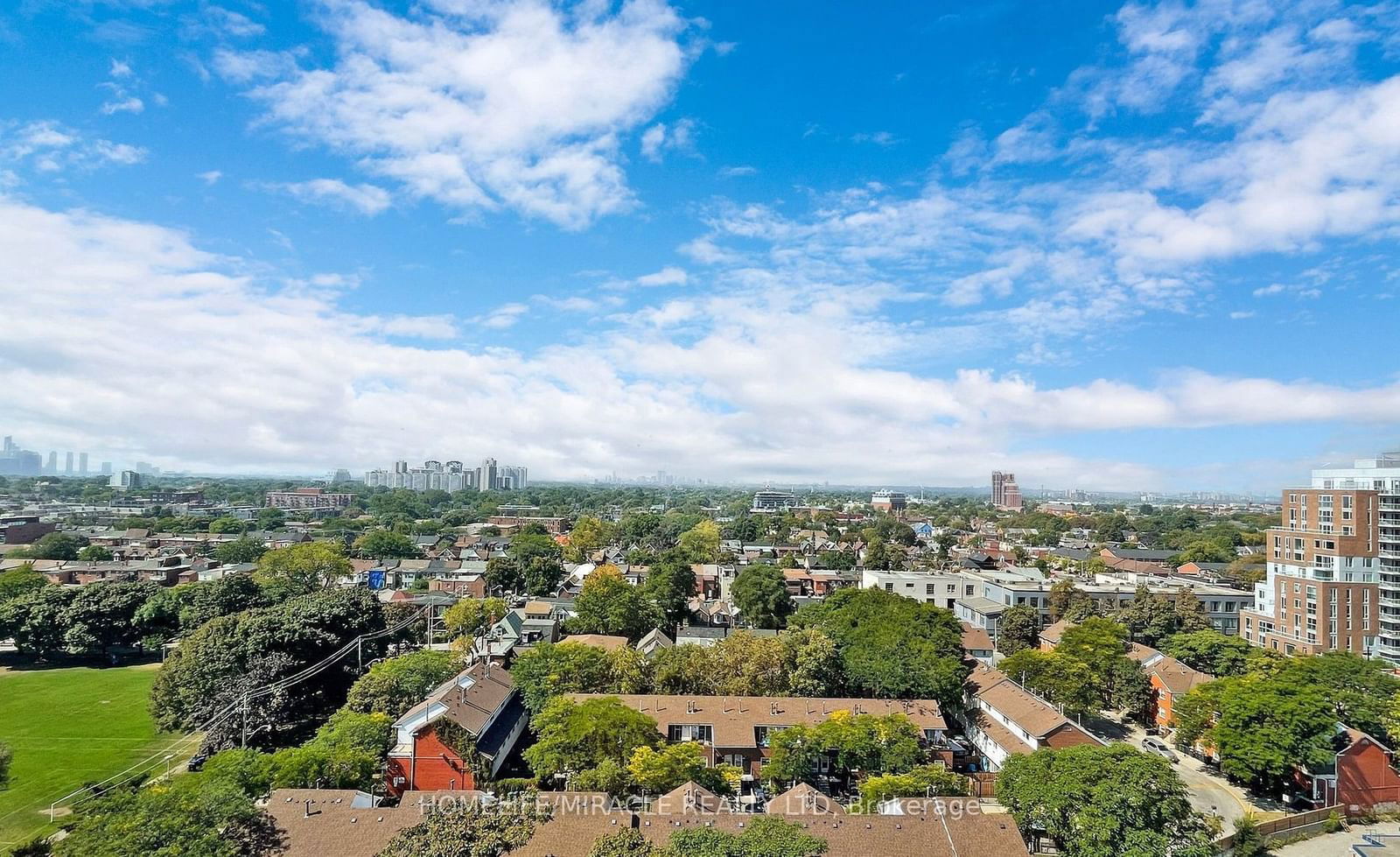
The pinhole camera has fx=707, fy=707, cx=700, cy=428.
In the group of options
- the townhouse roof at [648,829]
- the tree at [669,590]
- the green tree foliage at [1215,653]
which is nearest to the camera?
the townhouse roof at [648,829]

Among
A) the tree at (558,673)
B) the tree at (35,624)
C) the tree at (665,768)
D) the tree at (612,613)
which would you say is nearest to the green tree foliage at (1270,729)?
the tree at (665,768)

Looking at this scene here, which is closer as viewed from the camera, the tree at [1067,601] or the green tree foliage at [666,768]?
→ the green tree foliage at [666,768]

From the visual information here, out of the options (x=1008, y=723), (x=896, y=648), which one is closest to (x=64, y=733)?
(x=896, y=648)

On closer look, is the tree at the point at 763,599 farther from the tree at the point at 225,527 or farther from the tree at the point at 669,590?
the tree at the point at 225,527

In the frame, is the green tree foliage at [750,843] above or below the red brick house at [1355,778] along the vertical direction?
above

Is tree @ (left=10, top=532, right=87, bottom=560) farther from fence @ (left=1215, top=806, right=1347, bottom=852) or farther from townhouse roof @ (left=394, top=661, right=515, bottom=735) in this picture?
fence @ (left=1215, top=806, right=1347, bottom=852)

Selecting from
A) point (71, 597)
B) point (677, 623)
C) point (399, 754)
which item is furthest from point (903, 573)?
point (71, 597)

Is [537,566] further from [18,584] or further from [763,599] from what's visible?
[18,584]

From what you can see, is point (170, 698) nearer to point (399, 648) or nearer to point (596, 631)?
point (399, 648)
